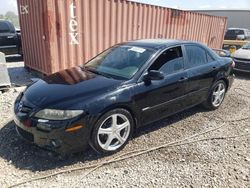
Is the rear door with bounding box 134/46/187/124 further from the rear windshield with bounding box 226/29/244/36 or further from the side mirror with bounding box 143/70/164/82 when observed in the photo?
the rear windshield with bounding box 226/29/244/36

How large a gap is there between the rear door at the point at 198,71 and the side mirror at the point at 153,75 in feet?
3.14

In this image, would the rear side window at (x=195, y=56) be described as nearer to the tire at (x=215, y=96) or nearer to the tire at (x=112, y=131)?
the tire at (x=215, y=96)

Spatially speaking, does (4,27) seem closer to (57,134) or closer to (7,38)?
(7,38)

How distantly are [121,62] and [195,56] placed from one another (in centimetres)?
152

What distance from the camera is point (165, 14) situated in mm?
8852

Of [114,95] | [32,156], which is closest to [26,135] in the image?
[32,156]

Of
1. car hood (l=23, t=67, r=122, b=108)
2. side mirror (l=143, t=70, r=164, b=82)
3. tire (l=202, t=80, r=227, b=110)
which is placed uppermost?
side mirror (l=143, t=70, r=164, b=82)

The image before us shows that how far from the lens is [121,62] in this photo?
4129mm

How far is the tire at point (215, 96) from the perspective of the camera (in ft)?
16.9

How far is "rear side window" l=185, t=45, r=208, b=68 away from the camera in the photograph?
4.55m

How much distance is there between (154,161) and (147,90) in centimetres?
104

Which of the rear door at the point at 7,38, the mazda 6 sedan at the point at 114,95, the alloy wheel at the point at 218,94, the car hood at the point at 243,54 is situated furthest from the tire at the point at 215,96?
the rear door at the point at 7,38

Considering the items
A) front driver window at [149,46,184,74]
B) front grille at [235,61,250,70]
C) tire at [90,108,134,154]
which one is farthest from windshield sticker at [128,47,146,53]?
front grille at [235,61,250,70]

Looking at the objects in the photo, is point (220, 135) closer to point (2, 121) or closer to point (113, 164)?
point (113, 164)
